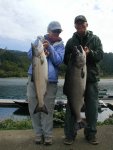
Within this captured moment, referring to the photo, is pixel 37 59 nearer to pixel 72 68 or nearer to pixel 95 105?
pixel 72 68

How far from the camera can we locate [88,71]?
7000 millimetres

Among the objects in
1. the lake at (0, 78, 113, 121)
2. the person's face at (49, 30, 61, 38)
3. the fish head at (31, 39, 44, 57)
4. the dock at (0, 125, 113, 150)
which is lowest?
the lake at (0, 78, 113, 121)

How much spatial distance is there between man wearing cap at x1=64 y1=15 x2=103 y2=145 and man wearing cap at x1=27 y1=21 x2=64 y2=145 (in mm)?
252

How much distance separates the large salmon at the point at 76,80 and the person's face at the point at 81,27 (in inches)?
16.5

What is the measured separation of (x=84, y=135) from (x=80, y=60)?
1.73 meters

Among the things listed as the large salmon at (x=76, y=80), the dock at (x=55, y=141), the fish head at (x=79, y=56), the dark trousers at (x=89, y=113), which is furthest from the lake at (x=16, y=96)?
the fish head at (x=79, y=56)

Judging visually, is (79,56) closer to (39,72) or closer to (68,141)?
(39,72)

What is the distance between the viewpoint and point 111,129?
8.05 m

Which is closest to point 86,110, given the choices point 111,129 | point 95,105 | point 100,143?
point 95,105

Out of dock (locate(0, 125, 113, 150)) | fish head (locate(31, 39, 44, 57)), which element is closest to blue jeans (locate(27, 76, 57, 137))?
dock (locate(0, 125, 113, 150))

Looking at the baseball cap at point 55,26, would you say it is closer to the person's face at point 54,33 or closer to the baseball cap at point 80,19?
the person's face at point 54,33

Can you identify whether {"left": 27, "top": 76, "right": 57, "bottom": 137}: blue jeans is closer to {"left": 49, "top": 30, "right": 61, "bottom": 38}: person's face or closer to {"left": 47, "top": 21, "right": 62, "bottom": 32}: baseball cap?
{"left": 49, "top": 30, "right": 61, "bottom": 38}: person's face

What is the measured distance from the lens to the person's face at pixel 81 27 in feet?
22.5

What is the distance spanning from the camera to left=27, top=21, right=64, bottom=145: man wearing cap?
688cm
